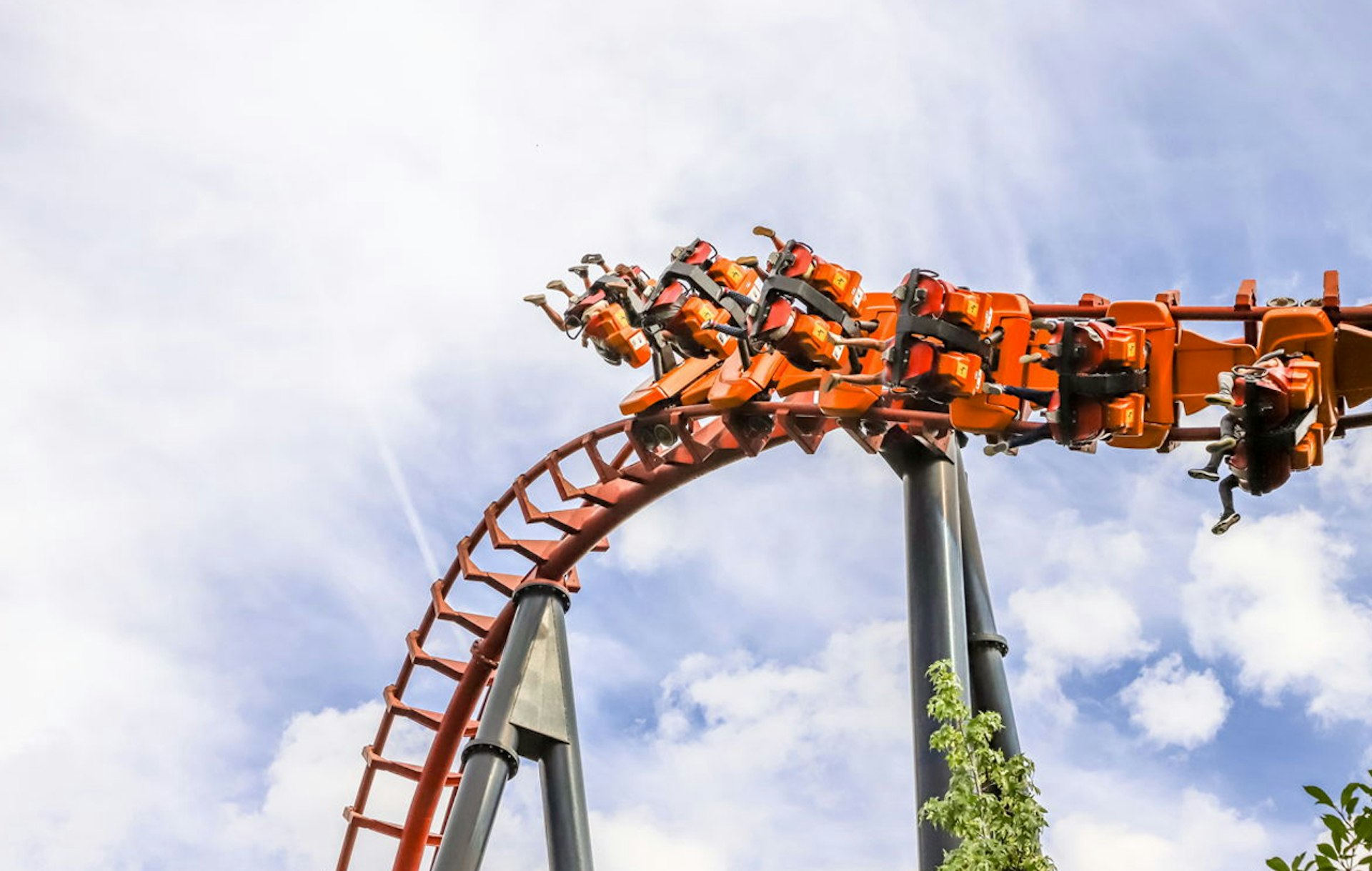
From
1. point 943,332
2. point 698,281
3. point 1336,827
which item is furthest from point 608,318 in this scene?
point 1336,827

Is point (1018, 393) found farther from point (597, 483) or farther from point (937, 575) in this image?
point (597, 483)

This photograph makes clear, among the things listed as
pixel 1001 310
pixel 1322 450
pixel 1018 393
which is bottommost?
pixel 1322 450

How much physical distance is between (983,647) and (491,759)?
2911 millimetres

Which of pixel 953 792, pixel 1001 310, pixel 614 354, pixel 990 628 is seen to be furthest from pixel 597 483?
pixel 953 792

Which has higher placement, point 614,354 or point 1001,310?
point 614,354

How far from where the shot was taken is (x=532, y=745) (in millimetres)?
9320

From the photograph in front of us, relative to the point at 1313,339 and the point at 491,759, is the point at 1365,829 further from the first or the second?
the point at 491,759

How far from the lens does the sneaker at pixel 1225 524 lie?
5.67 meters

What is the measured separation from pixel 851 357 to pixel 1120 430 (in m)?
1.55

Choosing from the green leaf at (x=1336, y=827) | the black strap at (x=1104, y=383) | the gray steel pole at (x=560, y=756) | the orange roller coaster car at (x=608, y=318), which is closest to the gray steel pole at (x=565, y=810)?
the gray steel pole at (x=560, y=756)

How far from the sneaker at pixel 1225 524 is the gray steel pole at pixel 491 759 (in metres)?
4.73

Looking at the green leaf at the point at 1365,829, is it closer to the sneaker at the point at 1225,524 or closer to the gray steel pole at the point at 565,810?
the sneaker at the point at 1225,524

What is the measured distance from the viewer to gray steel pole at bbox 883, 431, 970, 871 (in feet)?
21.9

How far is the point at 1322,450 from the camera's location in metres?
5.81
